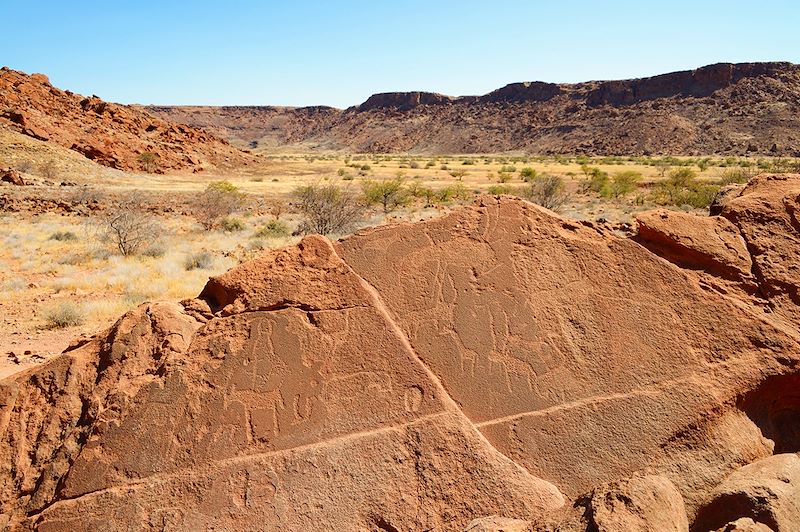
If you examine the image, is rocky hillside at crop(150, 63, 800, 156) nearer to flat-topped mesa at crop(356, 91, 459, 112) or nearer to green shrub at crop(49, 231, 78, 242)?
flat-topped mesa at crop(356, 91, 459, 112)

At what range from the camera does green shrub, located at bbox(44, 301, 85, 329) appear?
32.0 feet

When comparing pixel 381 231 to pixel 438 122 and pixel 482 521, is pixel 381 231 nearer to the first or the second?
pixel 482 521

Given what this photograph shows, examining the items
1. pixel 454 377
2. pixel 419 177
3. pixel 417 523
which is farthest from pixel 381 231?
pixel 419 177

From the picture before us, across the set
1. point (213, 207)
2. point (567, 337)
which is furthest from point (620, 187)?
point (567, 337)

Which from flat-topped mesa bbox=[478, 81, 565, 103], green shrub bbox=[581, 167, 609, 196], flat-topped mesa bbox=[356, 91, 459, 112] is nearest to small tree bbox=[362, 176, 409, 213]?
green shrub bbox=[581, 167, 609, 196]

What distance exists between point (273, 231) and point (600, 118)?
226ft

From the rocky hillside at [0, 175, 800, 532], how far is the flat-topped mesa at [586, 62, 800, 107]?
7987 centimetres

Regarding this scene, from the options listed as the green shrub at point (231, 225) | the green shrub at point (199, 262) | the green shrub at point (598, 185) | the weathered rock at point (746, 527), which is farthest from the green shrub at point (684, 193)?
the weathered rock at point (746, 527)

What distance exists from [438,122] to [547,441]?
3895 inches

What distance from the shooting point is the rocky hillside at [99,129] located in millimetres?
41438

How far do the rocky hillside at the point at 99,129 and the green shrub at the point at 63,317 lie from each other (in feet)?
116

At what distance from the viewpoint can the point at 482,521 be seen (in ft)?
10.9

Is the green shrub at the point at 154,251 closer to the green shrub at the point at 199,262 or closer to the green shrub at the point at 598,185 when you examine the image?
the green shrub at the point at 199,262

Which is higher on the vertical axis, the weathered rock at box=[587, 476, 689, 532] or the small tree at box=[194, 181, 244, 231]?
the weathered rock at box=[587, 476, 689, 532]
